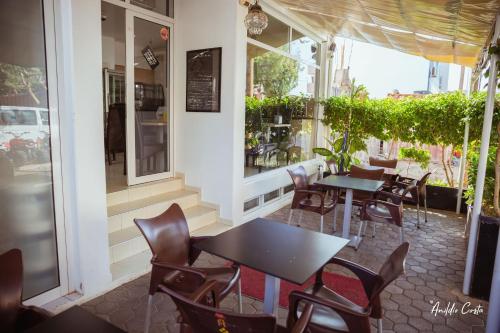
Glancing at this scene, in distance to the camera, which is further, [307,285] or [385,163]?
[385,163]

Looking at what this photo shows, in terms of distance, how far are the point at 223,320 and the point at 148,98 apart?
12.4 feet

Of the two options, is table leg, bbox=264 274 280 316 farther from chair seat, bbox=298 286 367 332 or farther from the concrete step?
the concrete step

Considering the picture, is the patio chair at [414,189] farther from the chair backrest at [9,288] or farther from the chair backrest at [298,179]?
the chair backrest at [9,288]

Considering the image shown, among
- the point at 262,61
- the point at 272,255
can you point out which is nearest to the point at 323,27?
the point at 262,61

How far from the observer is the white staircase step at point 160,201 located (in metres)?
3.88

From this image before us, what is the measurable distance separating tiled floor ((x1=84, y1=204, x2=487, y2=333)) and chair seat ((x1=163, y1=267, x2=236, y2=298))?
0.48 m

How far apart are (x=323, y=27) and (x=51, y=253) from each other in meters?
5.92

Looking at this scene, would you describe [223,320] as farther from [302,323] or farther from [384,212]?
[384,212]

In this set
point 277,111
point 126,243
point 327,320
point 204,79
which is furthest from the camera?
point 277,111

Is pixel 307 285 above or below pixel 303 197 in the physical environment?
below

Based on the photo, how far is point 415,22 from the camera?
426cm

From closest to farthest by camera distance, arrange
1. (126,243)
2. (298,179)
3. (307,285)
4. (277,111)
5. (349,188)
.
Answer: (307,285), (126,243), (349,188), (298,179), (277,111)

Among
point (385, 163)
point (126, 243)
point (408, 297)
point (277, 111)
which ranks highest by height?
point (277, 111)

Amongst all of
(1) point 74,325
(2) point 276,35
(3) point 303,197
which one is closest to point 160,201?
(3) point 303,197
